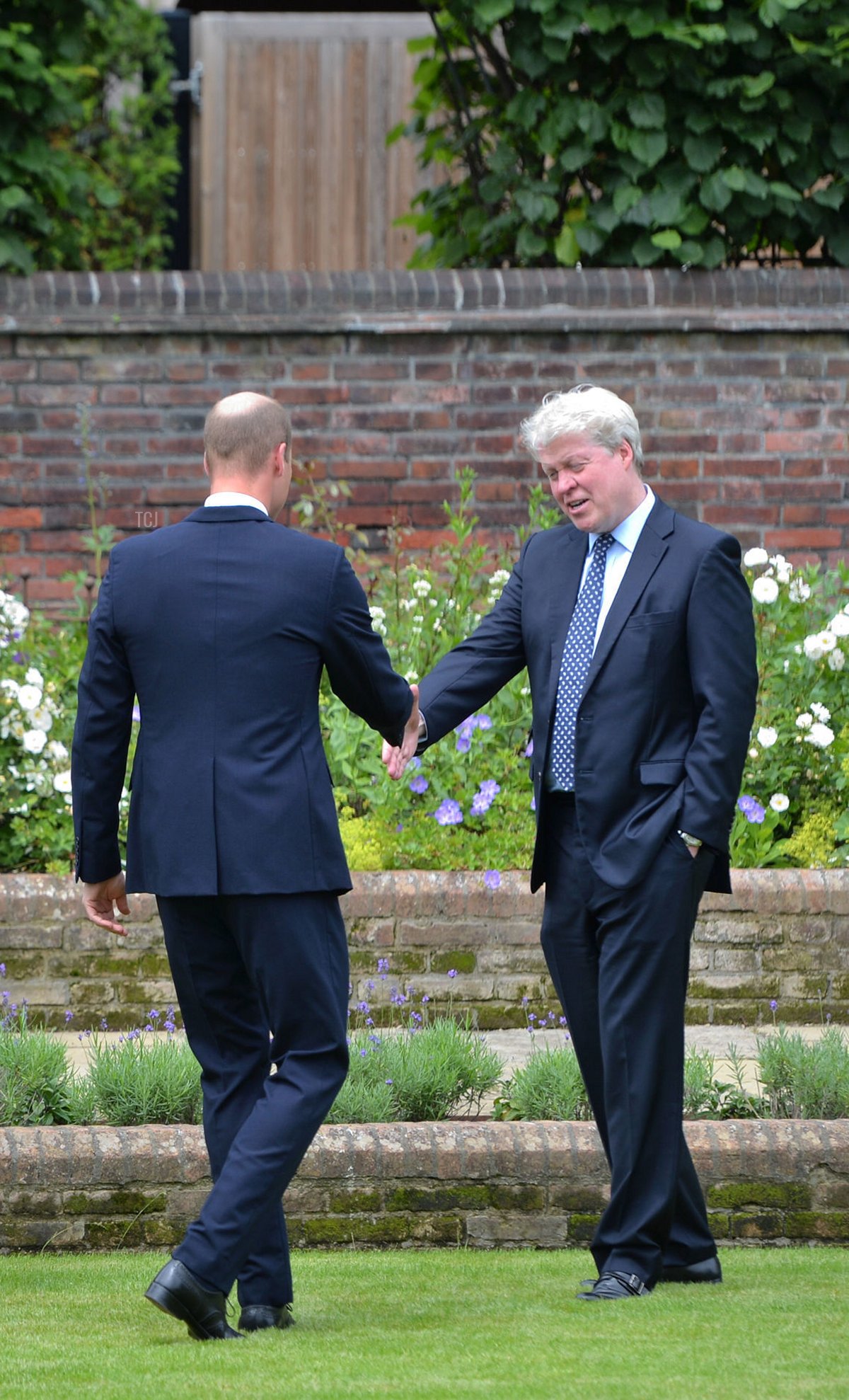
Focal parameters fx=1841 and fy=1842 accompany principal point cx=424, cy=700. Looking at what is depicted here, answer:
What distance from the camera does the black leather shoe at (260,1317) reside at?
3455 mm

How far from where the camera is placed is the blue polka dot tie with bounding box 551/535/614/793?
3.82 m

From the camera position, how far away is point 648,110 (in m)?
7.51

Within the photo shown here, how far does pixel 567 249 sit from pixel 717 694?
4.47 m

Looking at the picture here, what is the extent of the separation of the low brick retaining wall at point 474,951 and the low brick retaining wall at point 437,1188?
1531mm

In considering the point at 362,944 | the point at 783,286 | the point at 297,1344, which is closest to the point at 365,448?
the point at 783,286

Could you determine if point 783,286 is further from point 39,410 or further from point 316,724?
point 316,724

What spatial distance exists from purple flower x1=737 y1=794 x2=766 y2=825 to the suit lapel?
227 cm

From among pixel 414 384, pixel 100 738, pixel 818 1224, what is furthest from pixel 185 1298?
pixel 414 384

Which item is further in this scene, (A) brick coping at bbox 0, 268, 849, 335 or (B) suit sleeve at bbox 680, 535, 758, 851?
(A) brick coping at bbox 0, 268, 849, 335

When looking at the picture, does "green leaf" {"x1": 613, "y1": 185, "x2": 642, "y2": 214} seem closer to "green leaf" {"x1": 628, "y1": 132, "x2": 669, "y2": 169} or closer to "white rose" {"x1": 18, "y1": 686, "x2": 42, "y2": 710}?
"green leaf" {"x1": 628, "y1": 132, "x2": 669, "y2": 169}

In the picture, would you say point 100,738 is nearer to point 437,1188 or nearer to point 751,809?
point 437,1188

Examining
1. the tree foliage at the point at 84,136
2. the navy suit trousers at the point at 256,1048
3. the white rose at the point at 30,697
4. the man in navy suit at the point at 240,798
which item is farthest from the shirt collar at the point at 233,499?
the tree foliage at the point at 84,136

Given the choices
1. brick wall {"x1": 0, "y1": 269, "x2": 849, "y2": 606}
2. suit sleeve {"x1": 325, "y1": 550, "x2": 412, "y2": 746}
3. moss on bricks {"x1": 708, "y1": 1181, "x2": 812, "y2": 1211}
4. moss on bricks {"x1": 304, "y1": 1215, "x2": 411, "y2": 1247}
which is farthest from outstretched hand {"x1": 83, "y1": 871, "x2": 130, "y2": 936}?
brick wall {"x1": 0, "y1": 269, "x2": 849, "y2": 606}

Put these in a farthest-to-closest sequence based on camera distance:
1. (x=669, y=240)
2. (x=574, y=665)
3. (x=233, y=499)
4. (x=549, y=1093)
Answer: (x=669, y=240) < (x=549, y=1093) < (x=574, y=665) < (x=233, y=499)
